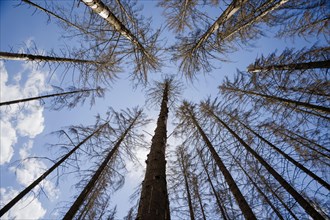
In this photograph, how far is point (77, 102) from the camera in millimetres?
8570

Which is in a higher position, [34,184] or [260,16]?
[260,16]

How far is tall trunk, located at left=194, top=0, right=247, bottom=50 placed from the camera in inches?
138

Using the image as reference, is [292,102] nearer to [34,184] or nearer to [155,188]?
[155,188]

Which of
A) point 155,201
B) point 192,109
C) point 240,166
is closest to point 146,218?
point 155,201

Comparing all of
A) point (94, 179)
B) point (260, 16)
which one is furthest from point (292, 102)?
point (94, 179)

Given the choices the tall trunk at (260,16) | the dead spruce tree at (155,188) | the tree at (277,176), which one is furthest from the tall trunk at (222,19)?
the tree at (277,176)

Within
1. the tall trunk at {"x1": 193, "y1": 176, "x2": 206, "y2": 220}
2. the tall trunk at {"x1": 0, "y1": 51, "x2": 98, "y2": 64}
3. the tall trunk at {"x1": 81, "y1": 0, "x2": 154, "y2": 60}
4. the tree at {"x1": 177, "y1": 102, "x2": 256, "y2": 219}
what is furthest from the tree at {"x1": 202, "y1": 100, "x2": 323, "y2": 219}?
the tall trunk at {"x1": 0, "y1": 51, "x2": 98, "y2": 64}

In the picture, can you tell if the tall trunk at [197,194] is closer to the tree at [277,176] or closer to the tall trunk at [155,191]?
the tree at [277,176]

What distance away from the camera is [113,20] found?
3.82 meters

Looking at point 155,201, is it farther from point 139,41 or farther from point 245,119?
point 245,119

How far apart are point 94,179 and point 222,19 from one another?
528cm

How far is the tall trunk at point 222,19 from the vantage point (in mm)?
3505

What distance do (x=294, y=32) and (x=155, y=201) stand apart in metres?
6.90

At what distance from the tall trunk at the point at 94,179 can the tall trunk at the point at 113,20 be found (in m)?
3.65
